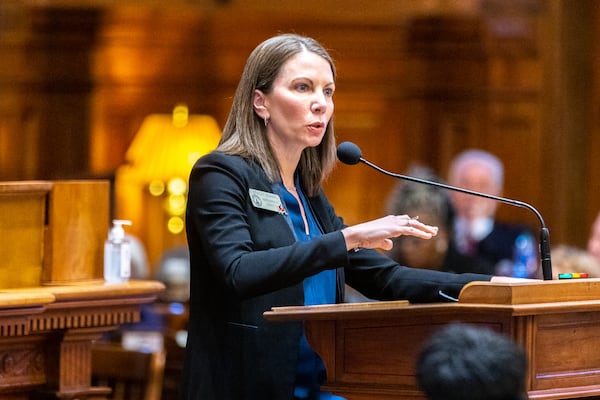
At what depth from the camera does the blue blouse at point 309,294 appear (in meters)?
2.98

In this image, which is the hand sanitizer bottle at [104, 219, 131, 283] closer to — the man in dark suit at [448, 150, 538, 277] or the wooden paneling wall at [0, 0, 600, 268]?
the man in dark suit at [448, 150, 538, 277]

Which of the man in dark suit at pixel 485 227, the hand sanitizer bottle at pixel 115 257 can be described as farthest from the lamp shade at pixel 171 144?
the hand sanitizer bottle at pixel 115 257

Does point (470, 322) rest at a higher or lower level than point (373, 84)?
lower

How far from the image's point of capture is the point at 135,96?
28.4ft

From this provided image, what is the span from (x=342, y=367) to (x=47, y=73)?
5.89 meters

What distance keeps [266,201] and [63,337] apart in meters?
1.16

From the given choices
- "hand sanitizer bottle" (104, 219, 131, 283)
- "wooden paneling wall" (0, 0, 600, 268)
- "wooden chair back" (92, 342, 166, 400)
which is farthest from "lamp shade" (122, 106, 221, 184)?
"hand sanitizer bottle" (104, 219, 131, 283)

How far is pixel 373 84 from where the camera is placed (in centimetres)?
872

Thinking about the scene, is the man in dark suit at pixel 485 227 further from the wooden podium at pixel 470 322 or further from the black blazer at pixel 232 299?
the wooden podium at pixel 470 322

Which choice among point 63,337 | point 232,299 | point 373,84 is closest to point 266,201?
point 232,299

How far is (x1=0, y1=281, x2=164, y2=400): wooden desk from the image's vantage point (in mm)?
3789

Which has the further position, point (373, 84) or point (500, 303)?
point (373, 84)

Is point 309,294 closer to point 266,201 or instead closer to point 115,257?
point 266,201

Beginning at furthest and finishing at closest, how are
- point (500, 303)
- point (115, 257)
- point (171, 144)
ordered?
point (171, 144)
point (115, 257)
point (500, 303)
